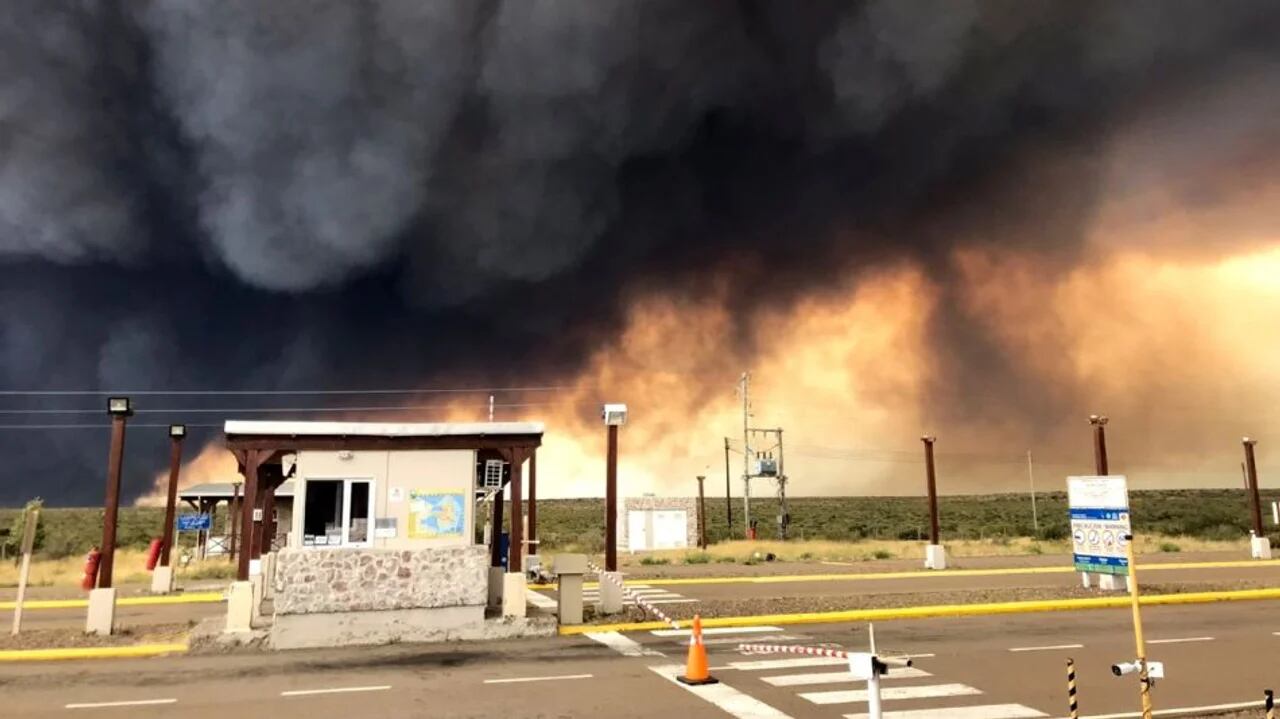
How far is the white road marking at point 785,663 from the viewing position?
13010 mm

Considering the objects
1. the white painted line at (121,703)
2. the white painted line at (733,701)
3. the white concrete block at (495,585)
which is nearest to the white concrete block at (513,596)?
the white concrete block at (495,585)

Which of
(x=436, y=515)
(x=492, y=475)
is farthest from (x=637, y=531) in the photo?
(x=436, y=515)

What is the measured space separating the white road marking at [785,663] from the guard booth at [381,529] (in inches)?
209

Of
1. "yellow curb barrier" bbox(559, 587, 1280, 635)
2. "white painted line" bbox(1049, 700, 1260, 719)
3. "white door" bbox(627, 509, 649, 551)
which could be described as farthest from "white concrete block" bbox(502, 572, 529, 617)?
"white door" bbox(627, 509, 649, 551)

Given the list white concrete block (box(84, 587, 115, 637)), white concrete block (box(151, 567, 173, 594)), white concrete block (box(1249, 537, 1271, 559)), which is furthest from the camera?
white concrete block (box(1249, 537, 1271, 559))

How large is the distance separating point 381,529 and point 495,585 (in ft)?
11.6

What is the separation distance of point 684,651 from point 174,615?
13759 millimetres

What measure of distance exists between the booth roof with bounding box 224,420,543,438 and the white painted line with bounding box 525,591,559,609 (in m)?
5.23

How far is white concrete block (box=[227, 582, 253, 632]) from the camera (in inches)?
613

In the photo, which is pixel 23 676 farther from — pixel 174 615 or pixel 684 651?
pixel 684 651

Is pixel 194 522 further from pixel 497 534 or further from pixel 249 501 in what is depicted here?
pixel 249 501

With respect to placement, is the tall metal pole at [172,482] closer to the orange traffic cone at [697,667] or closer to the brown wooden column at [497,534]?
the brown wooden column at [497,534]

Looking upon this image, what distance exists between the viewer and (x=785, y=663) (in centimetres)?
1337

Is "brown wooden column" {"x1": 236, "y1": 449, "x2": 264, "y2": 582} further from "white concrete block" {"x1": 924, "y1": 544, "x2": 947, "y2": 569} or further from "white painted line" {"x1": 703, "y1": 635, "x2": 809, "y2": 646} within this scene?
"white concrete block" {"x1": 924, "y1": 544, "x2": 947, "y2": 569}
